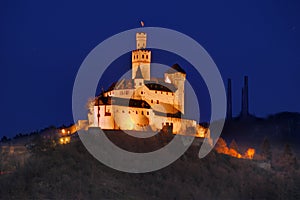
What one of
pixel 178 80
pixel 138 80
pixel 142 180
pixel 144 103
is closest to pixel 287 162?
pixel 178 80

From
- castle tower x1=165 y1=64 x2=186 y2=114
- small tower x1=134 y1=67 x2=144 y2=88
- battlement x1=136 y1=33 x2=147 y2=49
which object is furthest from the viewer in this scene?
battlement x1=136 y1=33 x2=147 y2=49

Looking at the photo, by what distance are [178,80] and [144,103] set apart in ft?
38.6

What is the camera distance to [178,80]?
113188mm

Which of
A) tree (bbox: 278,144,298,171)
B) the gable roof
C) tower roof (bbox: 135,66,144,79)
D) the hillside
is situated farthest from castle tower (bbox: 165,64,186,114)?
tree (bbox: 278,144,298,171)

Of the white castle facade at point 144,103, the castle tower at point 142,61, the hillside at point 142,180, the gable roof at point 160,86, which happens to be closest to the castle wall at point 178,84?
the white castle facade at point 144,103

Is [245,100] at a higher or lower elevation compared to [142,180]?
higher

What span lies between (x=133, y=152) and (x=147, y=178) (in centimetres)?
582

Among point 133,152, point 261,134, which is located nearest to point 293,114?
point 261,134

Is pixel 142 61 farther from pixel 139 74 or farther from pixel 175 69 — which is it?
pixel 175 69

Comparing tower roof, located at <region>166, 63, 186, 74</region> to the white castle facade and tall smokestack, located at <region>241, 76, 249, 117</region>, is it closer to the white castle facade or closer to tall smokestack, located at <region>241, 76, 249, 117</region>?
the white castle facade

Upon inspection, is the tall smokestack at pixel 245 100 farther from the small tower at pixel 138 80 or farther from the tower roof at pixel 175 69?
the small tower at pixel 138 80

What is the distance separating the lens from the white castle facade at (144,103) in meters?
97.9

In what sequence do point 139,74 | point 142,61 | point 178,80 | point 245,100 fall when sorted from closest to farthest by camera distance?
point 139,74 → point 142,61 → point 178,80 → point 245,100

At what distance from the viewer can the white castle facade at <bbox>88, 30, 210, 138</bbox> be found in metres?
97.9
